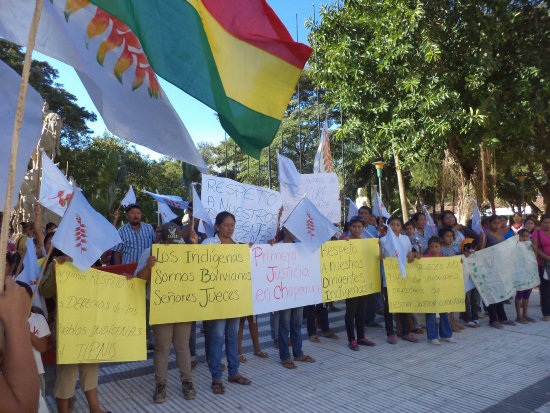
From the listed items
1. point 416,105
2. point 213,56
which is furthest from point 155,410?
point 416,105

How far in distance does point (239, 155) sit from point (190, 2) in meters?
33.3

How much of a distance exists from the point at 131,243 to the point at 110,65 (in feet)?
9.44

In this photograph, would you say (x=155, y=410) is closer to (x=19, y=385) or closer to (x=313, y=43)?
(x=19, y=385)

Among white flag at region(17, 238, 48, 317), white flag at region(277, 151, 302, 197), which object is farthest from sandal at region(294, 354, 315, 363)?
white flag at region(17, 238, 48, 317)

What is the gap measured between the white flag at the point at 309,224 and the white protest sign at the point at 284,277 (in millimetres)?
185

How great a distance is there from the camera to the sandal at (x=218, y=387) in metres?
4.12

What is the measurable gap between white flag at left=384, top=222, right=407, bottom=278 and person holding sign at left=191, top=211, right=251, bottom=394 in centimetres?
232

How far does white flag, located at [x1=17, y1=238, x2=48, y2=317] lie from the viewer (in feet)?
11.3

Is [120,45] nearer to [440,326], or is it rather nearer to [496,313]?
[440,326]

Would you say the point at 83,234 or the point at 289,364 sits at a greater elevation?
the point at 83,234

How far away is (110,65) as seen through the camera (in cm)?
276

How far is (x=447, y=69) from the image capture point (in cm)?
1008

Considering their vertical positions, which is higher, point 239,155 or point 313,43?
point 239,155

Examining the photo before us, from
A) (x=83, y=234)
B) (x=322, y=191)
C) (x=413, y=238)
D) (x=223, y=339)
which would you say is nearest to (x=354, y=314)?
(x=413, y=238)
